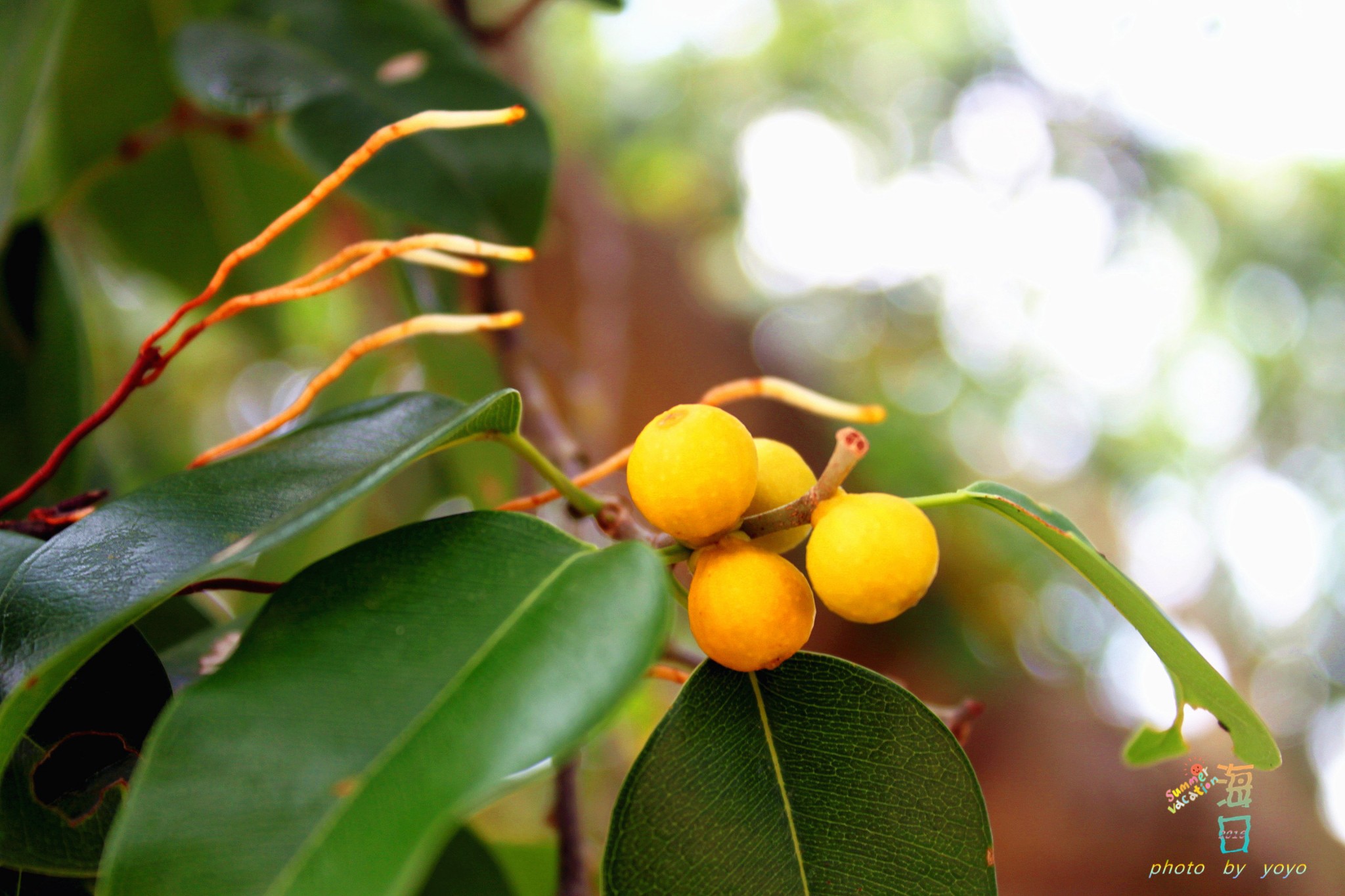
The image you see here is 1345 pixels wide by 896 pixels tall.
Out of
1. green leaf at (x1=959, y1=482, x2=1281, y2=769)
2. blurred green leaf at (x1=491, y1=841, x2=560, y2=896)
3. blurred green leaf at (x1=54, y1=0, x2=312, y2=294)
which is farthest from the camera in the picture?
blurred green leaf at (x1=54, y1=0, x2=312, y2=294)

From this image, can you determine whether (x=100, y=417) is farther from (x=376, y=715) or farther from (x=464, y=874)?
(x=464, y=874)

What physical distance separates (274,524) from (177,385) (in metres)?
1.77

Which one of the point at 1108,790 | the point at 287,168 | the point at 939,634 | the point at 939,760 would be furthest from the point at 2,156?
the point at 1108,790

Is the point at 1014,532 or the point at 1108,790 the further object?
the point at 1014,532

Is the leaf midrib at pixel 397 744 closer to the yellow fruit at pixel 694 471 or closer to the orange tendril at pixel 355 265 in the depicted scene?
the yellow fruit at pixel 694 471

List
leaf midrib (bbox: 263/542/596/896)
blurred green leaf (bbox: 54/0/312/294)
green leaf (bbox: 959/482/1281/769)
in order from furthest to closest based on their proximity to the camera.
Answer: blurred green leaf (bbox: 54/0/312/294) → green leaf (bbox: 959/482/1281/769) → leaf midrib (bbox: 263/542/596/896)

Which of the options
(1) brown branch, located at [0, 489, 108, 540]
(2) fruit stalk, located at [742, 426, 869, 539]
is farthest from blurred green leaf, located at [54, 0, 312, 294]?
(2) fruit stalk, located at [742, 426, 869, 539]

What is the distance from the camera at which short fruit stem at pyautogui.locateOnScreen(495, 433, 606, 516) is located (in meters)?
0.40

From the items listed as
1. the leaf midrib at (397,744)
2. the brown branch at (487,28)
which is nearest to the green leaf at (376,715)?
the leaf midrib at (397,744)

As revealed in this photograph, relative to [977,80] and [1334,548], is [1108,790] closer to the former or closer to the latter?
[1334,548]

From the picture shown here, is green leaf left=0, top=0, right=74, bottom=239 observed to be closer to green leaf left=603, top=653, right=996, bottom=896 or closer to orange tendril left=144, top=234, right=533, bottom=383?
orange tendril left=144, top=234, right=533, bottom=383

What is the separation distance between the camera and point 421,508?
1.27m

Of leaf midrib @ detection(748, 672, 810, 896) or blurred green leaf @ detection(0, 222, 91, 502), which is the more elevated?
blurred green leaf @ detection(0, 222, 91, 502)

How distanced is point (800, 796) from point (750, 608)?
11 centimetres
